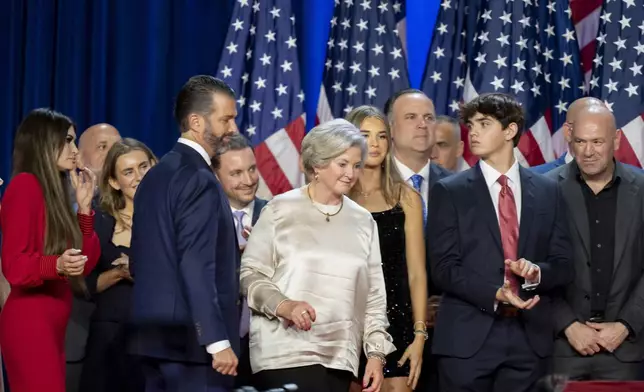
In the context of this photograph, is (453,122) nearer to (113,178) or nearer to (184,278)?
(113,178)

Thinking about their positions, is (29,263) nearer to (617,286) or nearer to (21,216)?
(21,216)

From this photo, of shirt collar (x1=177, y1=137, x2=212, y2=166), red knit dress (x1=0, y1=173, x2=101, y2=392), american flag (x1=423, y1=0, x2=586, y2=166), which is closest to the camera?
shirt collar (x1=177, y1=137, x2=212, y2=166)

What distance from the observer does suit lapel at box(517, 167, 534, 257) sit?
4.78m

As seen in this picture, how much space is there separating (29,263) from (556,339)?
2.28m

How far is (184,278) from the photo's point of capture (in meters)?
4.00

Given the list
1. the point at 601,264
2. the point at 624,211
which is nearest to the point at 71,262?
the point at 601,264

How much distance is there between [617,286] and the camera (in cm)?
Answer: 502

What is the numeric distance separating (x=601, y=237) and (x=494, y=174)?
0.62 metres

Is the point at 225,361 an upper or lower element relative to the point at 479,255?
lower

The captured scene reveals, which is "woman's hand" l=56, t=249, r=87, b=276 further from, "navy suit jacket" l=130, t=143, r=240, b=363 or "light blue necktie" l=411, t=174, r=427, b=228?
"light blue necktie" l=411, t=174, r=427, b=228

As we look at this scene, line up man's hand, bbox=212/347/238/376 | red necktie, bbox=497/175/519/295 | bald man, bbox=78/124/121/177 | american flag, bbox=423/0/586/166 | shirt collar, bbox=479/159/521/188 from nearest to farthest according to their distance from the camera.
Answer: man's hand, bbox=212/347/238/376, red necktie, bbox=497/175/519/295, shirt collar, bbox=479/159/521/188, bald man, bbox=78/124/121/177, american flag, bbox=423/0/586/166

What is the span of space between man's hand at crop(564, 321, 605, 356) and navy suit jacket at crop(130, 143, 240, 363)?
1641 millimetres

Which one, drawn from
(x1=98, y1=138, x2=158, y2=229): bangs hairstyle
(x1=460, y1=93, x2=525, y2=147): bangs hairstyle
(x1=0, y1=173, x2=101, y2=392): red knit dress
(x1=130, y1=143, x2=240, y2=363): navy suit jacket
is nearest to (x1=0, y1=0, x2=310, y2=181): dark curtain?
(x1=98, y1=138, x2=158, y2=229): bangs hairstyle

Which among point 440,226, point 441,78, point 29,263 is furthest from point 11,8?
point 440,226
